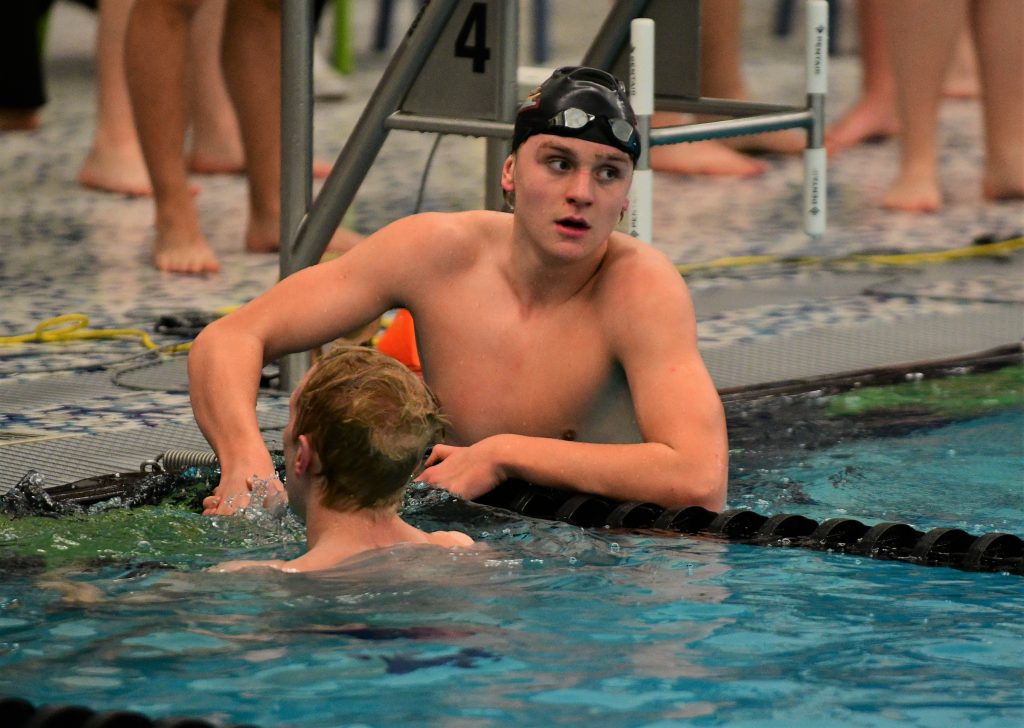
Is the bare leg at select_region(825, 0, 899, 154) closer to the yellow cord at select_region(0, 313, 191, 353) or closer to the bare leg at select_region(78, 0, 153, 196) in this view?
the bare leg at select_region(78, 0, 153, 196)

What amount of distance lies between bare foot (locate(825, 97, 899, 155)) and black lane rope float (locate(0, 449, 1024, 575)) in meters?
4.94

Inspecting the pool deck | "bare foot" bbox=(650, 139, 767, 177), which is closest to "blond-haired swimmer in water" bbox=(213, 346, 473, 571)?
the pool deck

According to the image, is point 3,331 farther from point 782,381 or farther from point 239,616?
point 239,616

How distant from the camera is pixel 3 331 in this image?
468 centimetres

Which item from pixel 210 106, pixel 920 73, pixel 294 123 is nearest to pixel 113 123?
pixel 210 106

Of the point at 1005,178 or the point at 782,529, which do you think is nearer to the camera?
the point at 782,529

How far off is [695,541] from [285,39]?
1.73 metres

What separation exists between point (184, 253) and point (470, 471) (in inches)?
107

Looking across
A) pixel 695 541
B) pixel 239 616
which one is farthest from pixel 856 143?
pixel 239 616

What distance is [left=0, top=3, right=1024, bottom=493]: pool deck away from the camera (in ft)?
13.1

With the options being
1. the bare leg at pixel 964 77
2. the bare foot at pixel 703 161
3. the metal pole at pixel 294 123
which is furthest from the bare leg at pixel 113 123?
the bare leg at pixel 964 77

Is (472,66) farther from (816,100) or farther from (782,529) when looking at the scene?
(782,529)

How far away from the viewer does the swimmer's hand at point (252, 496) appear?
2791 millimetres

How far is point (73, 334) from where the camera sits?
462cm
